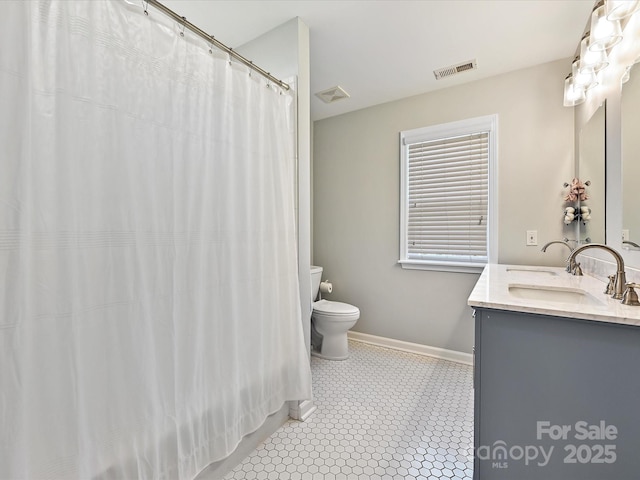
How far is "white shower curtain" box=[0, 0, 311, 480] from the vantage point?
0.76m

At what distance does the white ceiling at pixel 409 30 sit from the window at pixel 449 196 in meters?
0.46

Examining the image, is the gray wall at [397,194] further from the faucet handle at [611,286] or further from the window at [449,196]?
the faucet handle at [611,286]

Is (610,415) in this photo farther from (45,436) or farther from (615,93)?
(45,436)

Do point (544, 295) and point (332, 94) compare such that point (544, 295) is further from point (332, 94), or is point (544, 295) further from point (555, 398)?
point (332, 94)

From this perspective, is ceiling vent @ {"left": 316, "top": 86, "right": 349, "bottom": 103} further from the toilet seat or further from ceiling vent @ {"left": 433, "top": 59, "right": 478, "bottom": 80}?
the toilet seat

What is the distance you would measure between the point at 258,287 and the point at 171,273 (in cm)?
46

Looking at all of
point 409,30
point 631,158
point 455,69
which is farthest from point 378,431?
point 455,69

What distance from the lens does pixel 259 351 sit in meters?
1.48

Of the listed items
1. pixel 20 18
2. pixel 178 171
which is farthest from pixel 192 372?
pixel 20 18

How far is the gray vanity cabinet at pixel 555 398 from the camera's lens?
A: 0.94 m

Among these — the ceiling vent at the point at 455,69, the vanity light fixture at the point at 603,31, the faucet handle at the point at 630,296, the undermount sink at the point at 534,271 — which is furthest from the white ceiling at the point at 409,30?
the faucet handle at the point at 630,296

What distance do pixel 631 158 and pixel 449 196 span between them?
126 centimetres

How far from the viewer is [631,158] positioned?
1.35 meters

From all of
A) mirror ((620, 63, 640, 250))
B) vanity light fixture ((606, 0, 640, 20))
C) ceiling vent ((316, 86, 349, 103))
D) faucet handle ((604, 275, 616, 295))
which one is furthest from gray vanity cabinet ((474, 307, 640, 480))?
ceiling vent ((316, 86, 349, 103))
